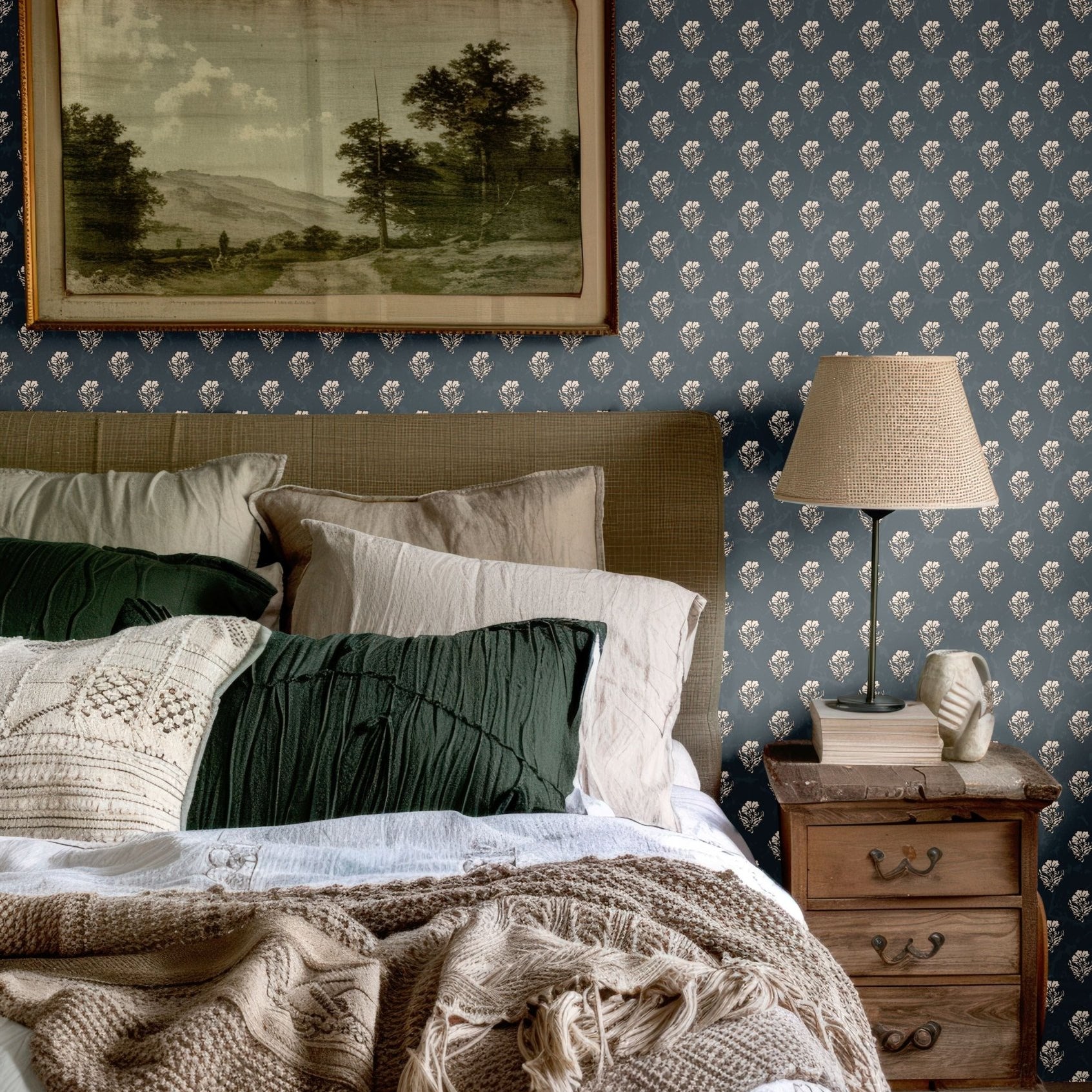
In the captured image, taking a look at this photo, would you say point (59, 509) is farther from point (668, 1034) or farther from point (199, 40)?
point (668, 1034)

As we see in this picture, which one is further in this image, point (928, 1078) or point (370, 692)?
point (928, 1078)

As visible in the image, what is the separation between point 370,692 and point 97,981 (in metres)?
0.61

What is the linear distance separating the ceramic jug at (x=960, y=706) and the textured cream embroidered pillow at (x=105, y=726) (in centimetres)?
134

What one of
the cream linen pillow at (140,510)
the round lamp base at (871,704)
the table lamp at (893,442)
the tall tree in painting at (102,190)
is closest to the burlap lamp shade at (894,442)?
the table lamp at (893,442)

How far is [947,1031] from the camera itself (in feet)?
6.63

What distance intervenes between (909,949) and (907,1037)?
168 mm

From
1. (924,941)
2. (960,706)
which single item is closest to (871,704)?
(960,706)

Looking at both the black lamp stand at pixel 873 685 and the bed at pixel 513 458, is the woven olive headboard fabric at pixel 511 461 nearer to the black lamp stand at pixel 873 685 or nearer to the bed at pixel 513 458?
the bed at pixel 513 458

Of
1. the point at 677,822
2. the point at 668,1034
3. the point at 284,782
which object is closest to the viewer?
the point at 668,1034

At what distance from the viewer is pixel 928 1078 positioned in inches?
80.2

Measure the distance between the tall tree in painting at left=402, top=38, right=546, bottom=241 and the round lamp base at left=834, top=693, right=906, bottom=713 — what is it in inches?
50.1

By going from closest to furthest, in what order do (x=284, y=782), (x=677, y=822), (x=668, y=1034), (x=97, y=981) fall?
(x=668, y=1034)
(x=97, y=981)
(x=284, y=782)
(x=677, y=822)

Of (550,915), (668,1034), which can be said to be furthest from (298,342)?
(668,1034)

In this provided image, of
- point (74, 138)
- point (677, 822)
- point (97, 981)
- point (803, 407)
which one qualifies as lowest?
point (677, 822)
